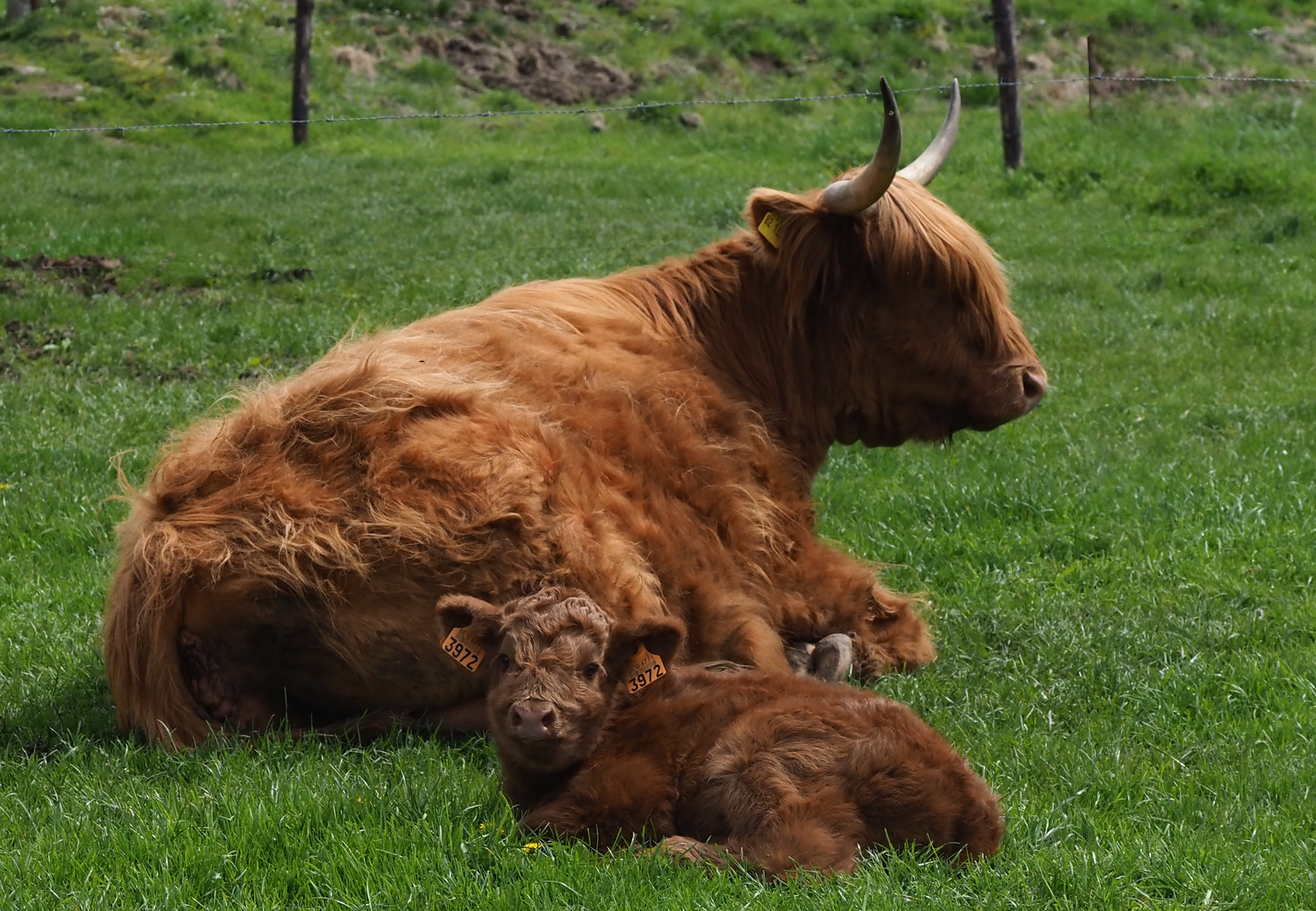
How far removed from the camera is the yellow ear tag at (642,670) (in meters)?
4.37

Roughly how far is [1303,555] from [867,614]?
7.79ft

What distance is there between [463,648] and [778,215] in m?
2.93

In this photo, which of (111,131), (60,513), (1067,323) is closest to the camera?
(60,513)

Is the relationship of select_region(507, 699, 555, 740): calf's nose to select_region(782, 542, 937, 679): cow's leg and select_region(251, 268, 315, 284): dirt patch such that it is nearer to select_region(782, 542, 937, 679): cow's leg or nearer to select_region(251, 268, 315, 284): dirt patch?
select_region(782, 542, 937, 679): cow's leg

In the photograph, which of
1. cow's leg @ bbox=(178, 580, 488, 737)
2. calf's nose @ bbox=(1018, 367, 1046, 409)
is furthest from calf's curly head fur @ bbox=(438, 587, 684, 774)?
calf's nose @ bbox=(1018, 367, 1046, 409)

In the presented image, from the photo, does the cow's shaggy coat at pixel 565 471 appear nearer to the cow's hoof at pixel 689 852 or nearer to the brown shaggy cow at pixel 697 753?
the brown shaggy cow at pixel 697 753

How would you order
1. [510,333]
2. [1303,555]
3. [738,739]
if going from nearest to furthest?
[738,739] < [510,333] < [1303,555]

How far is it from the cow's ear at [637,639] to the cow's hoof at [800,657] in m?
1.50

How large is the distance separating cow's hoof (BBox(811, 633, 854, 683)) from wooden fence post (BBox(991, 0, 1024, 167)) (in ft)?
50.9

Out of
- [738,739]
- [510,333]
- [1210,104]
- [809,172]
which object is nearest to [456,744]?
[738,739]

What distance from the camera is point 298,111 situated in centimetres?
2373

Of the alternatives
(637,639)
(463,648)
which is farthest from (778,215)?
(463,648)

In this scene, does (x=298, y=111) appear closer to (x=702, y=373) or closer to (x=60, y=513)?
(x=60, y=513)

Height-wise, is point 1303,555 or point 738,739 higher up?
point 738,739
